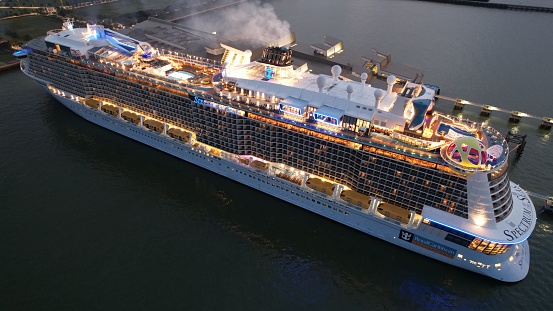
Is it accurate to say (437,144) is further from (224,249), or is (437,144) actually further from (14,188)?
(14,188)

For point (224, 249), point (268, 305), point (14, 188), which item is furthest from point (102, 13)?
point (268, 305)

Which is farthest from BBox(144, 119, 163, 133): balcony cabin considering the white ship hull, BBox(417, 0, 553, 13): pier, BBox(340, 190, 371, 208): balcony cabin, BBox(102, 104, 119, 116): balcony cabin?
BBox(417, 0, 553, 13): pier

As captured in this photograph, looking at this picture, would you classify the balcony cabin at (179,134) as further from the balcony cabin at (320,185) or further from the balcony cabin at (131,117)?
the balcony cabin at (320,185)

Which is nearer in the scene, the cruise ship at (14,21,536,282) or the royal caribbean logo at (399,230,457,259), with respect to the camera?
the cruise ship at (14,21,536,282)

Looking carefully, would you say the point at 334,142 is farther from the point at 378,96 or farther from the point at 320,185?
the point at 378,96

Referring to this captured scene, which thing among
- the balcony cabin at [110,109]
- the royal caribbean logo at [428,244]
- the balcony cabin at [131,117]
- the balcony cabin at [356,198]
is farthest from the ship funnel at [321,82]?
the balcony cabin at [110,109]

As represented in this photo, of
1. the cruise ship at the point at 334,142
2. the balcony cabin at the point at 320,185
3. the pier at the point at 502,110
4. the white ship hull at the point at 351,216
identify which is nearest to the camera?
the cruise ship at the point at 334,142

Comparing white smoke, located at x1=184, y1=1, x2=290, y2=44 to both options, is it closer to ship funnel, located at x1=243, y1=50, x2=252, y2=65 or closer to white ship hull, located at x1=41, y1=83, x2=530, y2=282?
ship funnel, located at x1=243, y1=50, x2=252, y2=65

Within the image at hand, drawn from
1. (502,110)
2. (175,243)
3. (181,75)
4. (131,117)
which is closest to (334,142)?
(175,243)
